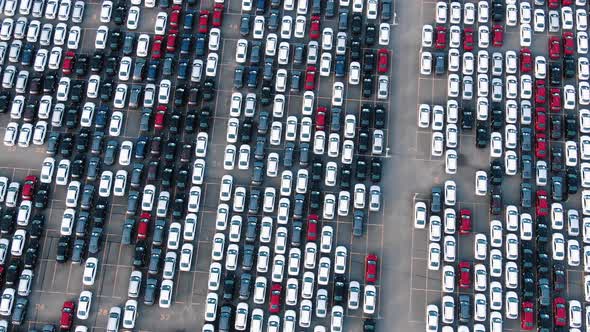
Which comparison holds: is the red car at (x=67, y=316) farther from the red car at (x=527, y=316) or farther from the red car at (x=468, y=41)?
the red car at (x=468, y=41)

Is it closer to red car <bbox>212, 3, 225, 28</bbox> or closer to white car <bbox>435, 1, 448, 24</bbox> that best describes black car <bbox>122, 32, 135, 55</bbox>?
red car <bbox>212, 3, 225, 28</bbox>

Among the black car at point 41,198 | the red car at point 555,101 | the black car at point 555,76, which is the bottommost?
the black car at point 41,198

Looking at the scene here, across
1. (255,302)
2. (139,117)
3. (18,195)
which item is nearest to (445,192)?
(255,302)

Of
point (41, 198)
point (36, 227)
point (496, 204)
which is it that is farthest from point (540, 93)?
point (36, 227)

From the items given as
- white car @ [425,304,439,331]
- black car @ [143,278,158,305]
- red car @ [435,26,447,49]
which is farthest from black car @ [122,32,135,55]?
white car @ [425,304,439,331]

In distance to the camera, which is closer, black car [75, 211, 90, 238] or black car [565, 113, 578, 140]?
black car [75, 211, 90, 238]

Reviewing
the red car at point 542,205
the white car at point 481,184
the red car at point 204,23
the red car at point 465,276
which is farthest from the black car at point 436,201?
the red car at point 204,23

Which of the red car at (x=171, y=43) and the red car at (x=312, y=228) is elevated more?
the red car at (x=171, y=43)
